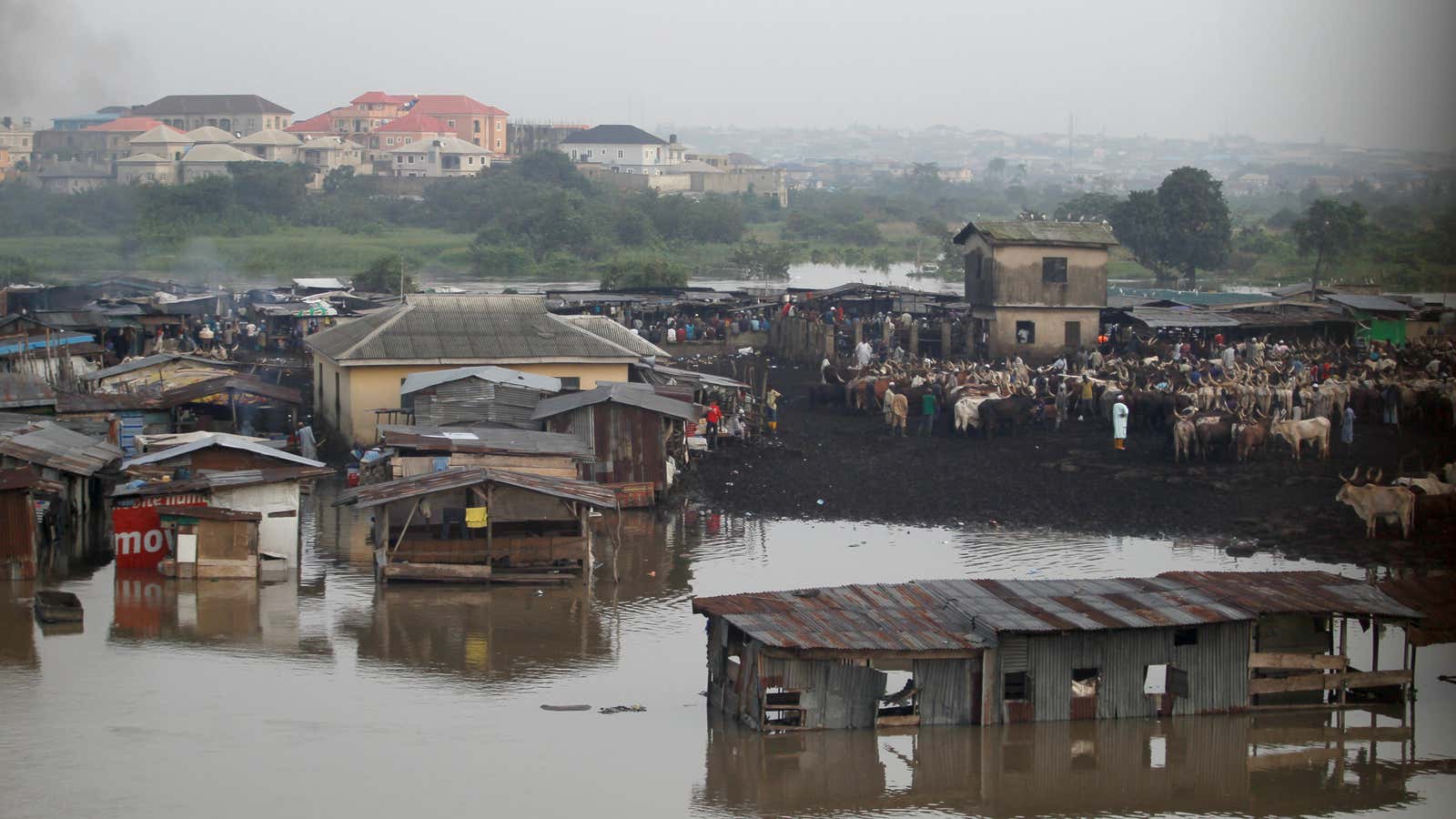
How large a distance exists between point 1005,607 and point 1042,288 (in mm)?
22604

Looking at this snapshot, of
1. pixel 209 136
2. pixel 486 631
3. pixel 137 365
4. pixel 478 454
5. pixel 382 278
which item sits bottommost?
pixel 486 631

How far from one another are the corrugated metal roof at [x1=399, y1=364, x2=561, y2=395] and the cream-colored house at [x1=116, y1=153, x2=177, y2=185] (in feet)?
187

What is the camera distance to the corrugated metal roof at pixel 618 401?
23.7 m

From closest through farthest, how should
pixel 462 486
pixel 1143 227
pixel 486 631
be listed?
pixel 486 631 < pixel 462 486 < pixel 1143 227

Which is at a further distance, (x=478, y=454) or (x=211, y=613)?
(x=478, y=454)

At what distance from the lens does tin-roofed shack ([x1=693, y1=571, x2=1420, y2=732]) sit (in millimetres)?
14117

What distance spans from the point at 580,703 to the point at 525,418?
9.70m

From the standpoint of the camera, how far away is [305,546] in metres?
21.9

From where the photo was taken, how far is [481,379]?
82.2ft

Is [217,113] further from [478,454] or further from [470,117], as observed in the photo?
[478,454]

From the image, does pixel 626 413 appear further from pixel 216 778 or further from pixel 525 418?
pixel 216 778

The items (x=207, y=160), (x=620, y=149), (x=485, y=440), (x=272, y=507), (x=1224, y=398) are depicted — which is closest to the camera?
(x=272, y=507)

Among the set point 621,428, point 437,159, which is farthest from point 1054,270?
point 437,159

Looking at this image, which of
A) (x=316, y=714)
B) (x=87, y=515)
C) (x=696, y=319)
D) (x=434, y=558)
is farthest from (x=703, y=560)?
(x=696, y=319)
